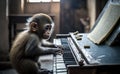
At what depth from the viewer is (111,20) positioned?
3.85 metres

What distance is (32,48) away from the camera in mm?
3625

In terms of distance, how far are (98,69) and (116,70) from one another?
15 cm

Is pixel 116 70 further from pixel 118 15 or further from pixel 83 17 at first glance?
pixel 83 17

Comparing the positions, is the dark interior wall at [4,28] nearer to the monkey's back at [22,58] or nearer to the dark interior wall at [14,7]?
the dark interior wall at [14,7]

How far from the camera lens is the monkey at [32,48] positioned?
3595 millimetres

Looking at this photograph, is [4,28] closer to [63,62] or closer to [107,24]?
[107,24]

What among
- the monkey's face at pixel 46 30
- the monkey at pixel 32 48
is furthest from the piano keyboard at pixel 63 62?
the monkey's face at pixel 46 30

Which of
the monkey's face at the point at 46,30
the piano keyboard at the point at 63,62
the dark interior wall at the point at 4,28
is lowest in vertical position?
the dark interior wall at the point at 4,28

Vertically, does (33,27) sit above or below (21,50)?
above

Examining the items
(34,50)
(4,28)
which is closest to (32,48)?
(34,50)

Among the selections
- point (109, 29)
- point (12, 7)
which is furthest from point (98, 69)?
point (12, 7)

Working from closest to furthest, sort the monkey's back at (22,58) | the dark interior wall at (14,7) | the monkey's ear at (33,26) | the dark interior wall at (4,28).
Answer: the monkey's back at (22,58), the monkey's ear at (33,26), the dark interior wall at (4,28), the dark interior wall at (14,7)

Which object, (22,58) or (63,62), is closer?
(63,62)

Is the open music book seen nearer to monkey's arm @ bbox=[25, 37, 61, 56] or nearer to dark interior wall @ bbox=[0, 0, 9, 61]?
monkey's arm @ bbox=[25, 37, 61, 56]
